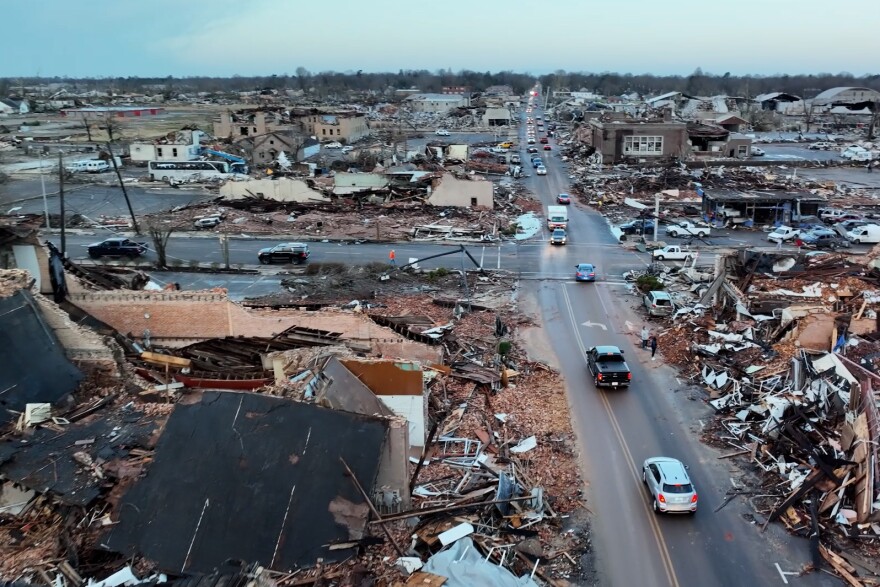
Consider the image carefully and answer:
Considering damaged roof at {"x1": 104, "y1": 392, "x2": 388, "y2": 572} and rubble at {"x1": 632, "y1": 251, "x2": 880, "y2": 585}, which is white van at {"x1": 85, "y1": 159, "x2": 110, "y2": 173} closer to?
rubble at {"x1": 632, "y1": 251, "x2": 880, "y2": 585}

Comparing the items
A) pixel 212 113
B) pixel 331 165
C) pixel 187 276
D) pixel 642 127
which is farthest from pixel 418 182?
pixel 212 113

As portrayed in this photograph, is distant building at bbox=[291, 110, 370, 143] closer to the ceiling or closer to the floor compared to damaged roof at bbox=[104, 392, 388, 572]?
closer to the ceiling

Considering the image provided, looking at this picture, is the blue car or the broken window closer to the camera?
the blue car

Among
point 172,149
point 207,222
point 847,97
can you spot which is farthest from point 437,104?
point 207,222

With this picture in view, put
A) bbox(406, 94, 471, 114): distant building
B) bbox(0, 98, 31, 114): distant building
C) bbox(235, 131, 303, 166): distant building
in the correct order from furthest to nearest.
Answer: bbox(0, 98, 31, 114): distant building → bbox(406, 94, 471, 114): distant building → bbox(235, 131, 303, 166): distant building

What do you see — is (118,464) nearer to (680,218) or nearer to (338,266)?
(338,266)

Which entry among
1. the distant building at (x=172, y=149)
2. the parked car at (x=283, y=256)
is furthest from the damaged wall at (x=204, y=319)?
the distant building at (x=172, y=149)

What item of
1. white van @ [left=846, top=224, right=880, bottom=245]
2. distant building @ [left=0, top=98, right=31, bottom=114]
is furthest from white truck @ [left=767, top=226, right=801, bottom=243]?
distant building @ [left=0, top=98, right=31, bottom=114]
